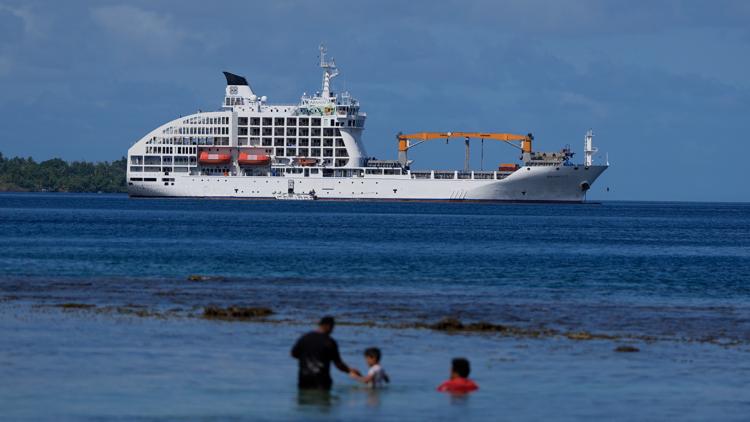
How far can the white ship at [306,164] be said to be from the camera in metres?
144

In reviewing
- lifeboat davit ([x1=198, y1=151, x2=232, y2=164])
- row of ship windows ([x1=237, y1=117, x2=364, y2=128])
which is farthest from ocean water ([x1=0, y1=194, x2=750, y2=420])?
row of ship windows ([x1=237, y1=117, x2=364, y2=128])

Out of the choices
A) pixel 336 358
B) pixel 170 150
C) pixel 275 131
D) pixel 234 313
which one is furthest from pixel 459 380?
pixel 170 150

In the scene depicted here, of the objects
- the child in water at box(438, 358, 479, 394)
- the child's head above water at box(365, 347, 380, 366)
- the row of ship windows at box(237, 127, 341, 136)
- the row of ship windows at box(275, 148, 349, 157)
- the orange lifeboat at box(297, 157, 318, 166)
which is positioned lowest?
the child in water at box(438, 358, 479, 394)

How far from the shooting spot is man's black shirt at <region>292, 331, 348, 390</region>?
1870 centimetres

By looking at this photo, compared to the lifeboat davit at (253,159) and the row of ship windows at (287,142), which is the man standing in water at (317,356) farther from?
the row of ship windows at (287,142)

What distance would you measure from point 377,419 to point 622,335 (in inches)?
440

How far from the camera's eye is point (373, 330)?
26.7 metres

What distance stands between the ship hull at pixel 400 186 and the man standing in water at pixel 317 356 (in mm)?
123764

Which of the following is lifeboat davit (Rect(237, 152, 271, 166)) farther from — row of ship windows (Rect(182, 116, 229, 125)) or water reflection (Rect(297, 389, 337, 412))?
water reflection (Rect(297, 389, 337, 412))

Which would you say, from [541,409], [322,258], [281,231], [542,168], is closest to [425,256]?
[322,258]

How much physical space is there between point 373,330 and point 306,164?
120007 mm

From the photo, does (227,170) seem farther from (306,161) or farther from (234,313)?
(234,313)

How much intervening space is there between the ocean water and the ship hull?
80.5 meters

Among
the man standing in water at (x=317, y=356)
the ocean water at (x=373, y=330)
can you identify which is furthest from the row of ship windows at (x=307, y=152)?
the man standing in water at (x=317, y=356)
